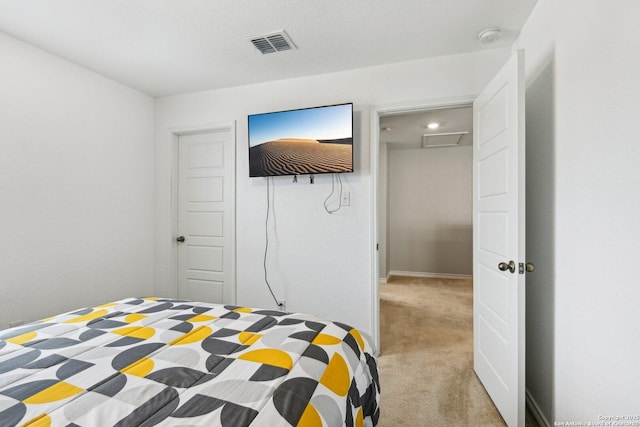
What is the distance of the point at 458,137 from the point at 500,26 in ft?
9.95

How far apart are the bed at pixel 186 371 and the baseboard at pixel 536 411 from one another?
1.02 m

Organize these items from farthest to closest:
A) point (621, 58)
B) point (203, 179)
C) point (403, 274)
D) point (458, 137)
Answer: point (403, 274), point (458, 137), point (203, 179), point (621, 58)

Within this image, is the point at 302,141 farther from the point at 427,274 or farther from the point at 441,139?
the point at 427,274

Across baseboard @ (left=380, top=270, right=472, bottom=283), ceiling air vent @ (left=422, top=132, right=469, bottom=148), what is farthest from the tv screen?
baseboard @ (left=380, top=270, right=472, bottom=283)

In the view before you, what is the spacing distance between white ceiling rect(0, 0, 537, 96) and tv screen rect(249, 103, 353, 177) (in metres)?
0.41

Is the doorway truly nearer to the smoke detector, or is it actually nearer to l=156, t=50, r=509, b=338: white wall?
l=156, t=50, r=509, b=338: white wall

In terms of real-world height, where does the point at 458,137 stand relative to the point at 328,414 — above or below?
above

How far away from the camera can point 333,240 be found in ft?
8.91

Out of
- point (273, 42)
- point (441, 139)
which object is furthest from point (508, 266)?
point (441, 139)

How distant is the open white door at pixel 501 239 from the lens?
158 centimetres

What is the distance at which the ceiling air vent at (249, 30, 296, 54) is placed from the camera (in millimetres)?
2134

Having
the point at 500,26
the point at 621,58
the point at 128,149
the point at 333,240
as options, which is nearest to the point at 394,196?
the point at 333,240

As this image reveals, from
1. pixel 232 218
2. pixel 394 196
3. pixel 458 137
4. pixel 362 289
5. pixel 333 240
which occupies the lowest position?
pixel 362 289

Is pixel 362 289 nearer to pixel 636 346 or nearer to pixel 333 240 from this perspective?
pixel 333 240
